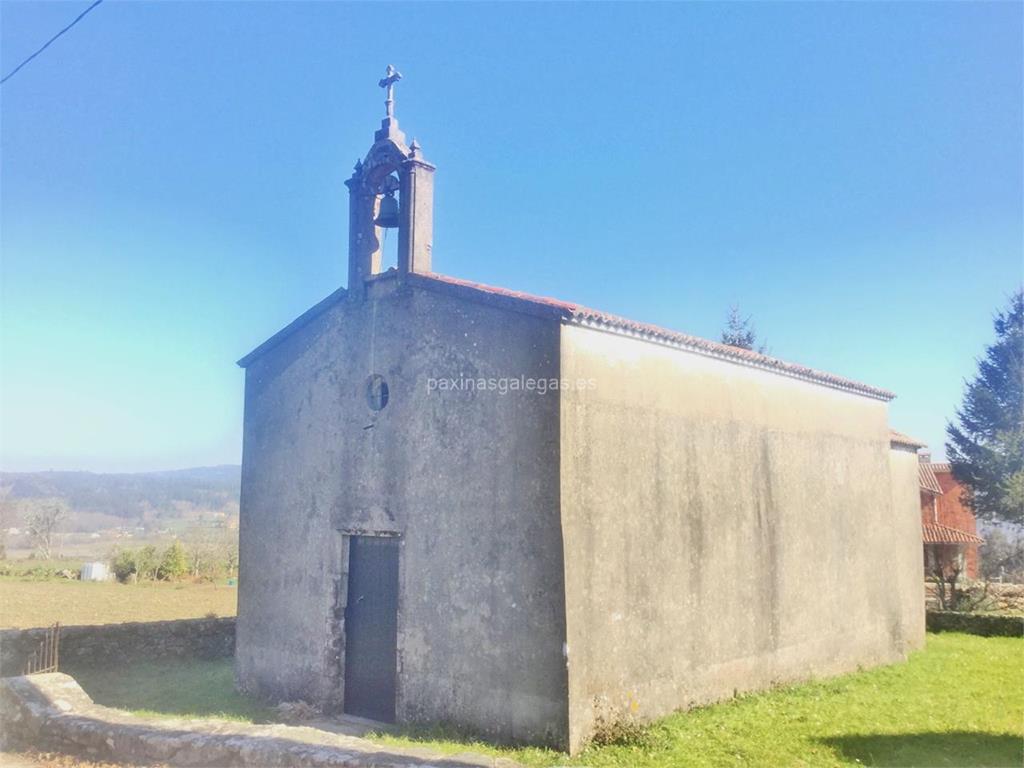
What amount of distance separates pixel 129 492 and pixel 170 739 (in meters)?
106

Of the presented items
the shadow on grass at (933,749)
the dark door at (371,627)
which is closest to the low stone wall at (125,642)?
the dark door at (371,627)

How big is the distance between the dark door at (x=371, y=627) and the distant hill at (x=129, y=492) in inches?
3293

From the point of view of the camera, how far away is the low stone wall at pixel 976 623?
20.8 meters

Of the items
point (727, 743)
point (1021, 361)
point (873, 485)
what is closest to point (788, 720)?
point (727, 743)

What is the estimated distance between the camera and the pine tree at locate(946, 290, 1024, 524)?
2939 centimetres

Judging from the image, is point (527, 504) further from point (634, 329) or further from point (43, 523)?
point (43, 523)

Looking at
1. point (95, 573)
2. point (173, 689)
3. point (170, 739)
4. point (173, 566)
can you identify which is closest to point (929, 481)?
point (173, 689)

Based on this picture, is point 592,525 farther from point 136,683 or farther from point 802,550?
point 136,683

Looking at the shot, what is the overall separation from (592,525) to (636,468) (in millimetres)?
1182

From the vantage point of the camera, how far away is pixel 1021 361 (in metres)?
30.9

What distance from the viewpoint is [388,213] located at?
12281mm

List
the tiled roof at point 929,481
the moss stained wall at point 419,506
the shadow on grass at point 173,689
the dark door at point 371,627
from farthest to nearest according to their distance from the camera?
the tiled roof at point 929,481, the shadow on grass at point 173,689, the dark door at point 371,627, the moss stained wall at point 419,506

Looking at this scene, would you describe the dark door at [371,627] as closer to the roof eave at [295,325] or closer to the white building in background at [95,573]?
the roof eave at [295,325]

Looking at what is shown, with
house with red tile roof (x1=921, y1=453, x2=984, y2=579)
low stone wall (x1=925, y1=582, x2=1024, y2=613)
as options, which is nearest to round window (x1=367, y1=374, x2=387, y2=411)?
house with red tile roof (x1=921, y1=453, x2=984, y2=579)
